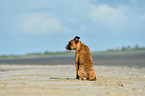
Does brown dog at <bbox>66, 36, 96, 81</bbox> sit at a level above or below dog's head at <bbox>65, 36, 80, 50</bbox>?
below

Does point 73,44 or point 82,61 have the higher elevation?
point 73,44

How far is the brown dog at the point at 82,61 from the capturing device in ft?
34.2

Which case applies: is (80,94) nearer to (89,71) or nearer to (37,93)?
(37,93)

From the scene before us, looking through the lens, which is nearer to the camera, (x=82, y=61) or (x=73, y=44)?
(x=82, y=61)

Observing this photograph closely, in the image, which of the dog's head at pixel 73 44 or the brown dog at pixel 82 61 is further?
the dog's head at pixel 73 44

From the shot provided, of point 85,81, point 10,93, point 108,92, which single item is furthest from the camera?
point 85,81

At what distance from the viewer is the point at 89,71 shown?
412 inches

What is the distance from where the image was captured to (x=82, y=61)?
10.5 metres

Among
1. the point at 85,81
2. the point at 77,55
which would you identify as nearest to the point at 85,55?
the point at 77,55

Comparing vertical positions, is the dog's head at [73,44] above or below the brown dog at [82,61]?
above

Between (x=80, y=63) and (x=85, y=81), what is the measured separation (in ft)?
2.61

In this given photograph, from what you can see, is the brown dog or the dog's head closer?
the brown dog

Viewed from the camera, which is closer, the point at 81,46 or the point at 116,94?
the point at 116,94

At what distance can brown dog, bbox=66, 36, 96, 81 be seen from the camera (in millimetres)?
10438
